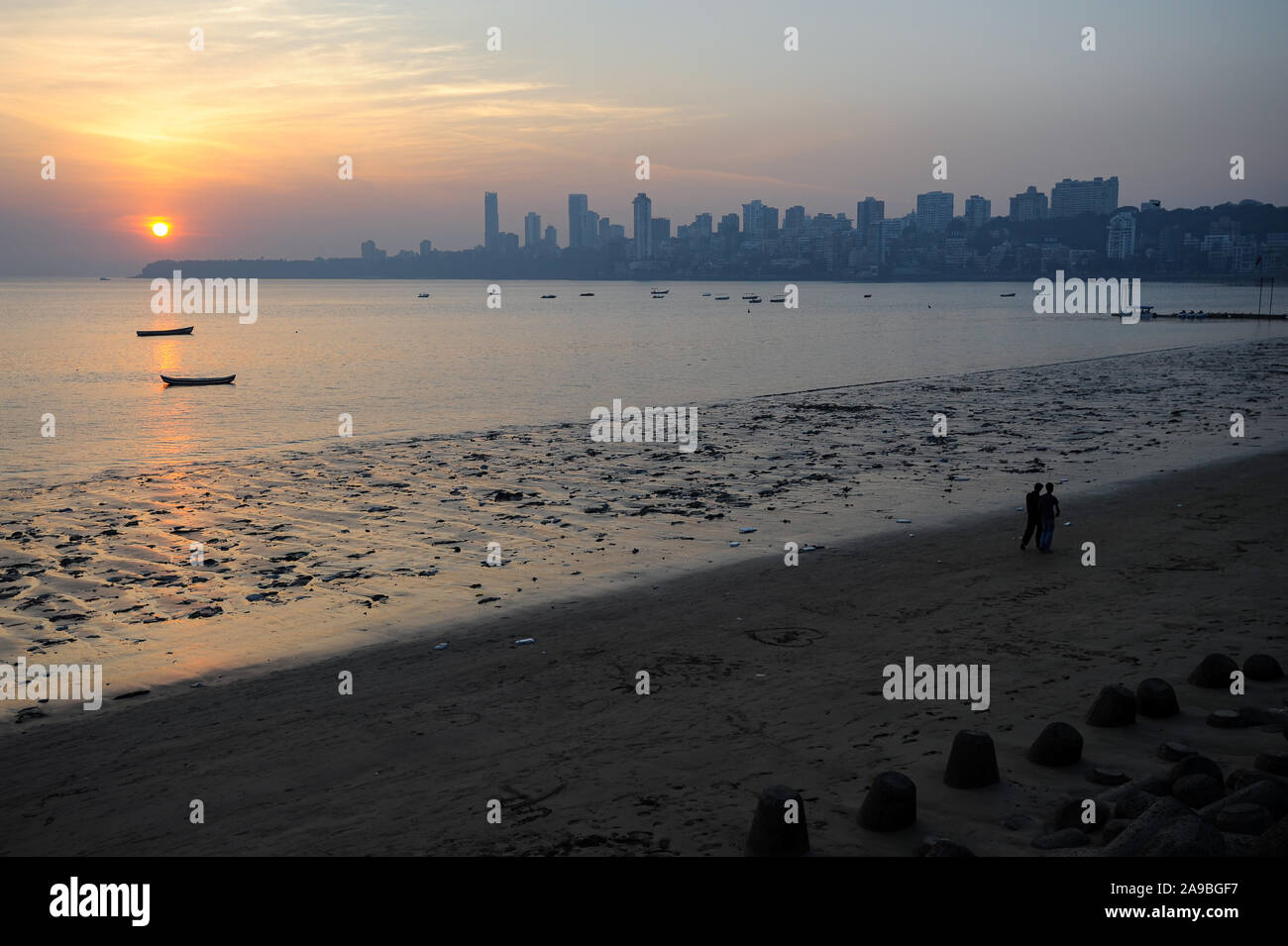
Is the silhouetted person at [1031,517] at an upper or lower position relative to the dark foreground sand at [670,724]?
upper

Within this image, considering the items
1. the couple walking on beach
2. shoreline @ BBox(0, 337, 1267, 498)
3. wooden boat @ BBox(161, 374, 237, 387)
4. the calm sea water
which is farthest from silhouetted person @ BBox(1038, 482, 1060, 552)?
wooden boat @ BBox(161, 374, 237, 387)

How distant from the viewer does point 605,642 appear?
15.9 m

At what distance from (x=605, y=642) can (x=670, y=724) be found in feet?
12.3

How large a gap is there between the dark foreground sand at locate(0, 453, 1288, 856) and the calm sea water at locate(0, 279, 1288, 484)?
27052 millimetres

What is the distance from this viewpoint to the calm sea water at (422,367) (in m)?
47.2

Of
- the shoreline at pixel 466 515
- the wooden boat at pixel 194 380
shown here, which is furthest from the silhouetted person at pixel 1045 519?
the wooden boat at pixel 194 380

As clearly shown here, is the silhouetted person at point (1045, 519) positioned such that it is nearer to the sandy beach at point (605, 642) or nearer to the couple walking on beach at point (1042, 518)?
the couple walking on beach at point (1042, 518)

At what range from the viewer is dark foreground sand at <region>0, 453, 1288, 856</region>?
977cm

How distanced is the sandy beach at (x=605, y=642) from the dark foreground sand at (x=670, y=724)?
0.05 meters

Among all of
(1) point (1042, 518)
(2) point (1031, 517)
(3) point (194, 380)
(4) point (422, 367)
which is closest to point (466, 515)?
(2) point (1031, 517)

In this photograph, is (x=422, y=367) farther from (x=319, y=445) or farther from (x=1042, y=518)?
(x=1042, y=518)
